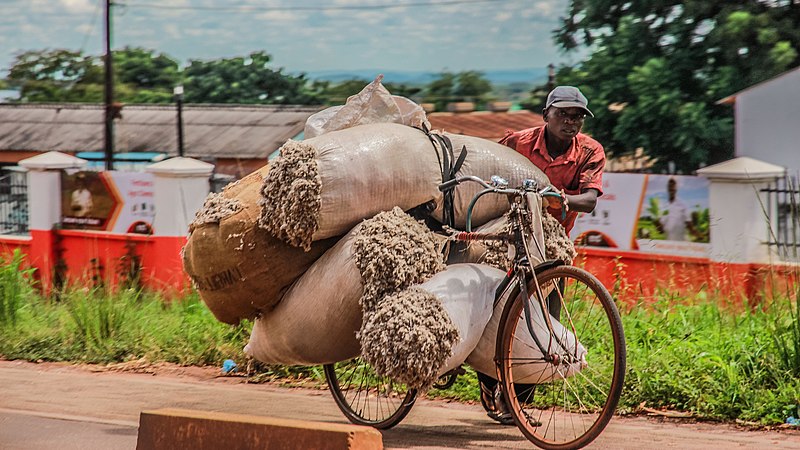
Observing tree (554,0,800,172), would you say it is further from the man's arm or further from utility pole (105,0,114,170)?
the man's arm

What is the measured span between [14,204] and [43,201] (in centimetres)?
95

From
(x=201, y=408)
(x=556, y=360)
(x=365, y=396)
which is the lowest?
(x=201, y=408)

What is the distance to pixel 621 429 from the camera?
6.06 m

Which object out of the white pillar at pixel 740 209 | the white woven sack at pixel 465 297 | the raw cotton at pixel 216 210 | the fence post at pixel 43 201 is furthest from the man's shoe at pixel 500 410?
the fence post at pixel 43 201

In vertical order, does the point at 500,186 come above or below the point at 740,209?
above

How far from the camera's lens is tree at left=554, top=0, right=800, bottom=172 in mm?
23672

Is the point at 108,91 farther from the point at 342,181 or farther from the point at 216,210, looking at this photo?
the point at 342,181

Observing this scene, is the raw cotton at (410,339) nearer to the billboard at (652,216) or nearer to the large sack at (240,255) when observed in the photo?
the large sack at (240,255)

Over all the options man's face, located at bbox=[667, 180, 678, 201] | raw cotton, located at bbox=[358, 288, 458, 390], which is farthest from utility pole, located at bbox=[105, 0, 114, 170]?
raw cotton, located at bbox=[358, 288, 458, 390]

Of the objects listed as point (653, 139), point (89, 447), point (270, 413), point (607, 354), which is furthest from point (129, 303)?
point (653, 139)

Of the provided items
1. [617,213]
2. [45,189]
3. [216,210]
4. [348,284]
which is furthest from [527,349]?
[45,189]

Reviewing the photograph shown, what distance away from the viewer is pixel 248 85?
44875 mm

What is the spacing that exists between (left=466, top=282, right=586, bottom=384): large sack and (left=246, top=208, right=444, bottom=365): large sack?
1.32ft

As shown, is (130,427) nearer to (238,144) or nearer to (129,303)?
(129,303)
